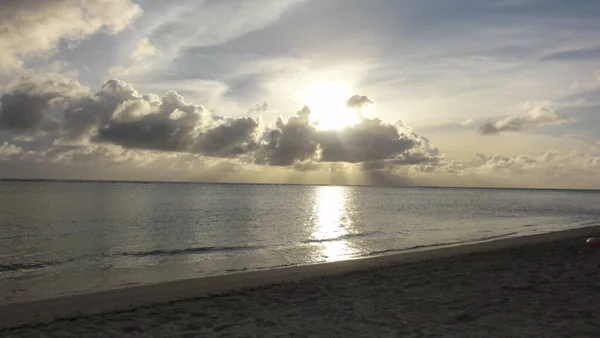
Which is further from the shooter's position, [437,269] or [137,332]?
[437,269]

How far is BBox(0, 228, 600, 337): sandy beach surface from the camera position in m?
9.18

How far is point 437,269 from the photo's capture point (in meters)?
16.6

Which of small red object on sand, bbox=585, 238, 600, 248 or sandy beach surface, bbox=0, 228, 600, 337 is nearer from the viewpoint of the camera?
sandy beach surface, bbox=0, 228, 600, 337

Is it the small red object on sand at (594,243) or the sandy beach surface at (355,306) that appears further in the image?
the small red object on sand at (594,243)

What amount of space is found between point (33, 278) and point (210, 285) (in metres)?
8.29

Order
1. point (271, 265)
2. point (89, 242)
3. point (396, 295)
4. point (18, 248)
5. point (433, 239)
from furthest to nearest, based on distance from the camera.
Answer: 1. point (433, 239)
2. point (89, 242)
3. point (18, 248)
4. point (271, 265)
5. point (396, 295)

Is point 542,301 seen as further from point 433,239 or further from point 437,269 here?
point 433,239

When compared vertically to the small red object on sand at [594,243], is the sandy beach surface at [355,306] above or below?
below

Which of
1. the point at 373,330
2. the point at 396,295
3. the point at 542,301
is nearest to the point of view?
the point at 373,330

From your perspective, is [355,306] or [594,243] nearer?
[355,306]

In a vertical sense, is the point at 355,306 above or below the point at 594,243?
below

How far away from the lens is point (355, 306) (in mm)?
11180

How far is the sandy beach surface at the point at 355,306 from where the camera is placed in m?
9.18

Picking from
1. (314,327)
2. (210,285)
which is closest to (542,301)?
(314,327)
